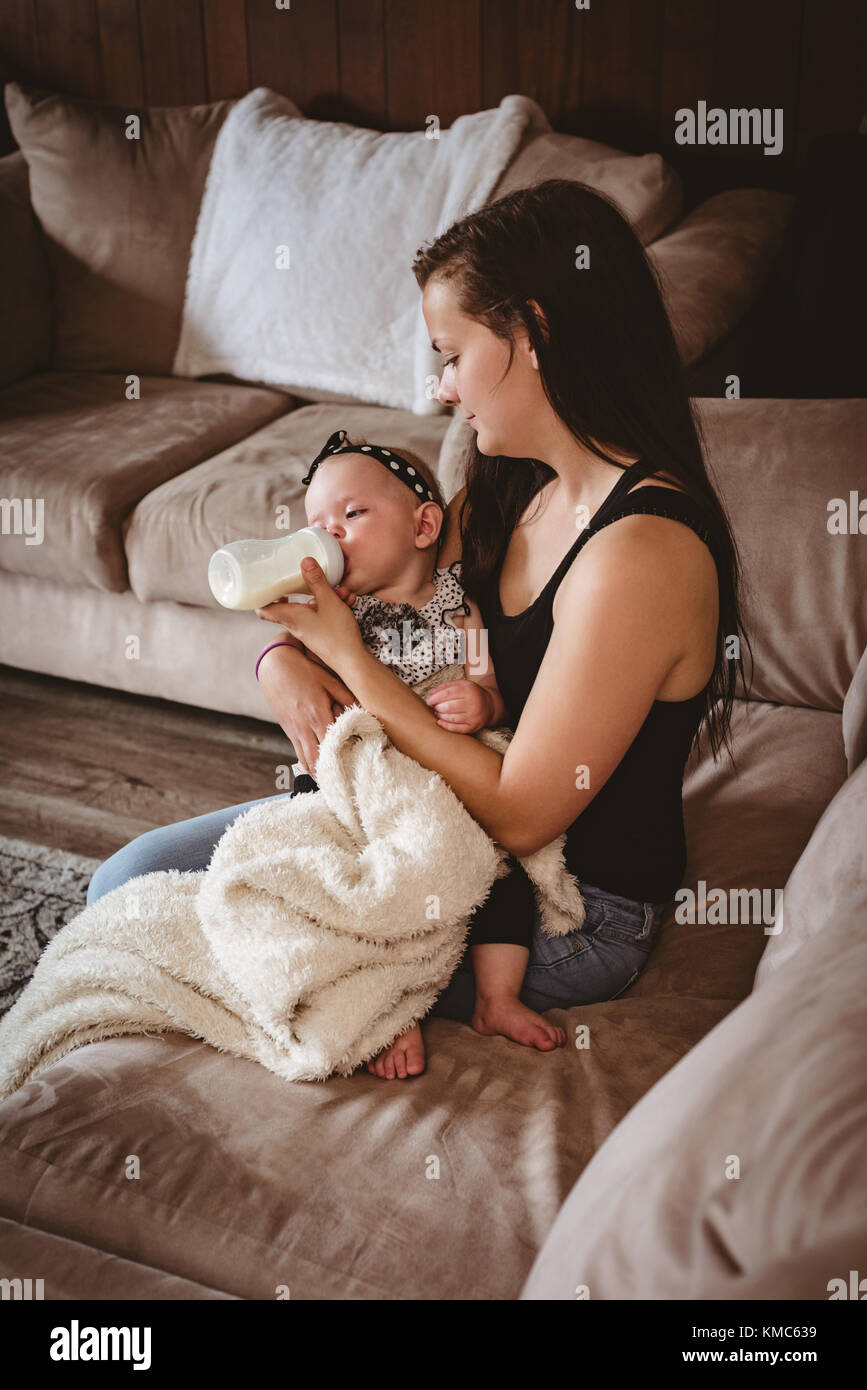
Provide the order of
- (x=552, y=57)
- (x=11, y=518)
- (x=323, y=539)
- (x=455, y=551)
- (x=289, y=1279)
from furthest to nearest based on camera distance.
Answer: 1. (x=552, y=57)
2. (x=11, y=518)
3. (x=455, y=551)
4. (x=323, y=539)
5. (x=289, y=1279)

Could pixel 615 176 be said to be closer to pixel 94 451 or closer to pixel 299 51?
pixel 299 51

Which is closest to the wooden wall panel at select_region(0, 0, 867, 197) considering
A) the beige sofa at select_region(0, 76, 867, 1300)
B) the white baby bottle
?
the beige sofa at select_region(0, 76, 867, 1300)

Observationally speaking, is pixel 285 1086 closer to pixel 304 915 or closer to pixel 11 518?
pixel 304 915

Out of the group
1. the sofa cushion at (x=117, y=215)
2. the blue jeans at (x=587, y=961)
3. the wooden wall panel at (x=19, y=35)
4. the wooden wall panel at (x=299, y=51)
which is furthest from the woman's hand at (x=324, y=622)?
the wooden wall panel at (x=19, y=35)

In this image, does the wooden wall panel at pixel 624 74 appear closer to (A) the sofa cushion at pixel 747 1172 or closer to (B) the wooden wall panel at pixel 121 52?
(B) the wooden wall panel at pixel 121 52

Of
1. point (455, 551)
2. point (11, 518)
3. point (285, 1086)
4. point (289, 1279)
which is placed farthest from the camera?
point (11, 518)

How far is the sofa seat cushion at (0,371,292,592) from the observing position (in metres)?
2.12

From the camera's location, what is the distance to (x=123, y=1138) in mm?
874

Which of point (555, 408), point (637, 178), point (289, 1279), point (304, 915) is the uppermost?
point (637, 178)

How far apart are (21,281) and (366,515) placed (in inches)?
75.0

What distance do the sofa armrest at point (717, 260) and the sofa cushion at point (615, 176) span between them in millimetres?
55

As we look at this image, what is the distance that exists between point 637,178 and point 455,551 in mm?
1364

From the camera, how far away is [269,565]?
114 cm

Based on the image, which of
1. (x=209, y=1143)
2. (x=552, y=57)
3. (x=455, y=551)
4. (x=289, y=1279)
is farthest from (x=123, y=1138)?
(x=552, y=57)
